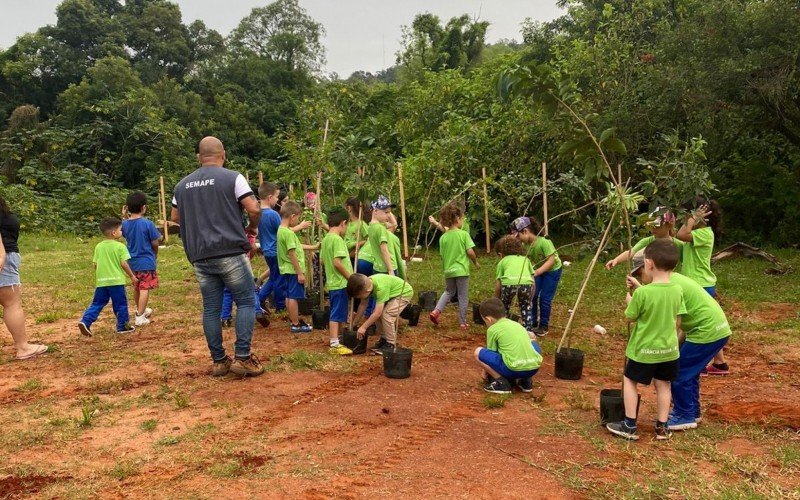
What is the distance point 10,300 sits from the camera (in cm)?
607

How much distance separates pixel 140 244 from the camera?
743 cm

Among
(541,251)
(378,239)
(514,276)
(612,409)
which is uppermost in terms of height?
(378,239)

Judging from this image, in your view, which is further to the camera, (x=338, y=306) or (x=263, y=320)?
(x=263, y=320)

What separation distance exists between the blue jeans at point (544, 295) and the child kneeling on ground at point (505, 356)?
2.19 metres

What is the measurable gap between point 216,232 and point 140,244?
9.43 feet

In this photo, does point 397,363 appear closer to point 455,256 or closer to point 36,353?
point 455,256

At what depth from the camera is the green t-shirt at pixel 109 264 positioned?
7.02 m

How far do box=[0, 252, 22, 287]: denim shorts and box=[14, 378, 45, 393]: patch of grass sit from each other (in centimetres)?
111

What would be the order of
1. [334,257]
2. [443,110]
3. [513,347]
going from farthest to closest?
[443,110], [334,257], [513,347]

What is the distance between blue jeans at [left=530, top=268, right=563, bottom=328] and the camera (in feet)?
24.1

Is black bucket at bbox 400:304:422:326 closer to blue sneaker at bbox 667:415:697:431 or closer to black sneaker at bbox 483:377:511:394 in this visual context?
black sneaker at bbox 483:377:511:394

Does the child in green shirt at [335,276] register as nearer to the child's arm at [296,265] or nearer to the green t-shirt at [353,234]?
the child's arm at [296,265]

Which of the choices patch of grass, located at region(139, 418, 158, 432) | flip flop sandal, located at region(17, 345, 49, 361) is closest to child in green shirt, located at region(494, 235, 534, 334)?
patch of grass, located at region(139, 418, 158, 432)

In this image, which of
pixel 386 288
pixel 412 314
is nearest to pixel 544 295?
pixel 412 314
